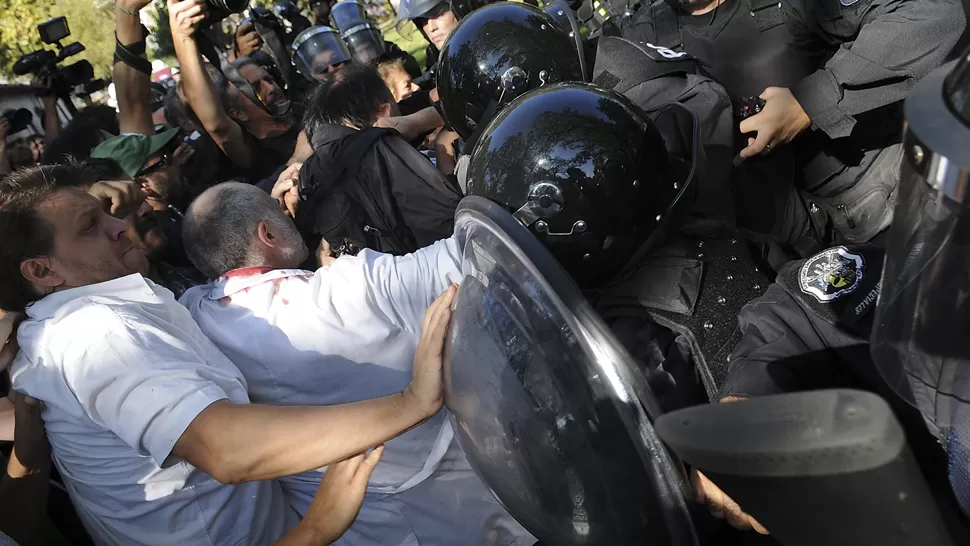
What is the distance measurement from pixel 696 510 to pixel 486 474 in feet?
1.52

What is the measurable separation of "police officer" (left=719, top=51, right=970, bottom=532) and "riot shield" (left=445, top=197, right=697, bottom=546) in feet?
1.25

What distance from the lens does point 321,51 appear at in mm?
5680

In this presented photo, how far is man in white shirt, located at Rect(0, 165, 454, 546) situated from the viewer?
140cm

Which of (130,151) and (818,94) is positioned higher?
(130,151)

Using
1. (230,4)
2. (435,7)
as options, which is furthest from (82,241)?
(435,7)

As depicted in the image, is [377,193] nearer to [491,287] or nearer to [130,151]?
[130,151]

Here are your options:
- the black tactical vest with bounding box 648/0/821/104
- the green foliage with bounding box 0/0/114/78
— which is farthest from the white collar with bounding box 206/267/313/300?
the green foliage with bounding box 0/0/114/78

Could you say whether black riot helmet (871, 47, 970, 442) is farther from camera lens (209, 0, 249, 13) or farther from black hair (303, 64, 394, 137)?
camera lens (209, 0, 249, 13)

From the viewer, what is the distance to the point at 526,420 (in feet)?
3.84

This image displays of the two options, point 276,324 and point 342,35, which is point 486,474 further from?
point 342,35

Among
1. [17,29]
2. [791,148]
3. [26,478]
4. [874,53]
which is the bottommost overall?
[791,148]

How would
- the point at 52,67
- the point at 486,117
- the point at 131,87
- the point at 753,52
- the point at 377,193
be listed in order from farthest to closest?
the point at 52,67 → the point at 131,87 → the point at 377,193 → the point at 753,52 → the point at 486,117

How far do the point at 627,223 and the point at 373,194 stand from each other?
1.51 metres

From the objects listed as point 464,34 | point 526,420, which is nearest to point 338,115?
point 464,34
